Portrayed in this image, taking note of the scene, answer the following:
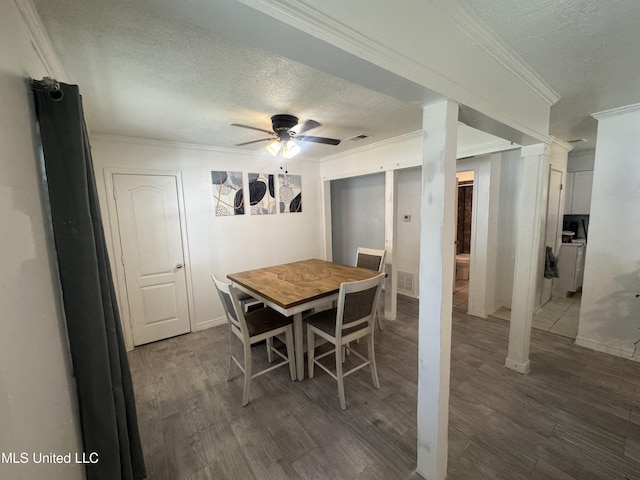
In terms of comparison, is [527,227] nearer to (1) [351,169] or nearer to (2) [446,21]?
(2) [446,21]

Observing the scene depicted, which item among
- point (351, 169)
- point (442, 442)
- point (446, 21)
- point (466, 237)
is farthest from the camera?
point (466, 237)

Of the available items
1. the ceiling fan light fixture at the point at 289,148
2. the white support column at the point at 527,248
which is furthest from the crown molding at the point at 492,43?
the ceiling fan light fixture at the point at 289,148

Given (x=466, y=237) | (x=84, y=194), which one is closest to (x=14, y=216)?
(x=84, y=194)

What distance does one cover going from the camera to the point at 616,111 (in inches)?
91.9

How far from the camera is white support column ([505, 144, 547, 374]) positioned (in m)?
2.09

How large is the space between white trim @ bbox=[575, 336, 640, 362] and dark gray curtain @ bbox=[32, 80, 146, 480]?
3.93m

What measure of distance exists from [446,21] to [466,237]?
207 inches

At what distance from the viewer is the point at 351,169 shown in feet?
12.6

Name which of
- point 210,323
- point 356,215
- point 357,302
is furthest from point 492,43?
point 210,323

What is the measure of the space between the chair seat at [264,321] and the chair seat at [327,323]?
21cm

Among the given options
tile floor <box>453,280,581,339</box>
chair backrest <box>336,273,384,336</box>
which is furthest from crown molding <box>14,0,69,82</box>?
tile floor <box>453,280,581,339</box>

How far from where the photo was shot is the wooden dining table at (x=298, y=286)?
209 cm

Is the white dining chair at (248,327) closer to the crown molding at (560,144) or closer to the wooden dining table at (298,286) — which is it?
the wooden dining table at (298,286)

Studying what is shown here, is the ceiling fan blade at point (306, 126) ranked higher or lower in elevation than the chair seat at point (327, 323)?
higher
